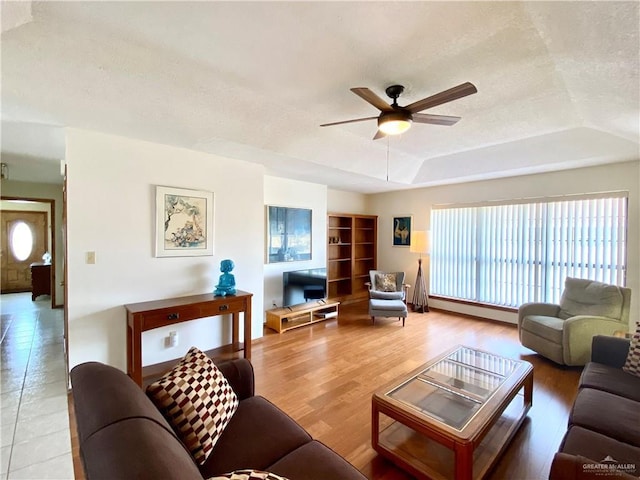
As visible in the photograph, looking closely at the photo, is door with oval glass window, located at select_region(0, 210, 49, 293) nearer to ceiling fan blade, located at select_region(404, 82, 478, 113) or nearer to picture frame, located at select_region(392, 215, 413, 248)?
picture frame, located at select_region(392, 215, 413, 248)

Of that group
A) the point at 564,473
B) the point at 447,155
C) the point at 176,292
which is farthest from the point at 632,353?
the point at 176,292

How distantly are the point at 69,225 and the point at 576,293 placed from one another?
5.50m

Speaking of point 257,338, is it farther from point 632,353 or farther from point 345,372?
point 632,353

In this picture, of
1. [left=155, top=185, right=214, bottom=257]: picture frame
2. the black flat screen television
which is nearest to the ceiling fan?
[left=155, top=185, right=214, bottom=257]: picture frame

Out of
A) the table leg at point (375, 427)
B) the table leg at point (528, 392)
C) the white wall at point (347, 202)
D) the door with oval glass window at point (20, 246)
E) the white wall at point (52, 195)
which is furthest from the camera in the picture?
the door with oval glass window at point (20, 246)

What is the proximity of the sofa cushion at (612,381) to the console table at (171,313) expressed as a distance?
9.80 feet

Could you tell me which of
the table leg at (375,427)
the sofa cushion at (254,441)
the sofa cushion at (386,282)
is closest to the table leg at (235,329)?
the sofa cushion at (254,441)

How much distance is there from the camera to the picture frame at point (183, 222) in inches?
119

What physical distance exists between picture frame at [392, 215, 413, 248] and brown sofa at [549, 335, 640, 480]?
3.82m

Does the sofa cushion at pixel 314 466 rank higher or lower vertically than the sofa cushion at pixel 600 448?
higher

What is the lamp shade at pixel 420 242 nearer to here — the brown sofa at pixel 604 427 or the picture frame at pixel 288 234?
the picture frame at pixel 288 234

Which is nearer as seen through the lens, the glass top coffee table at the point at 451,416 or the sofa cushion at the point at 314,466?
the sofa cushion at the point at 314,466

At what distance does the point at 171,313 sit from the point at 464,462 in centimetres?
257

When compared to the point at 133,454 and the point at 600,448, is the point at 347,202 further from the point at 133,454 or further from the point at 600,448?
the point at 133,454
